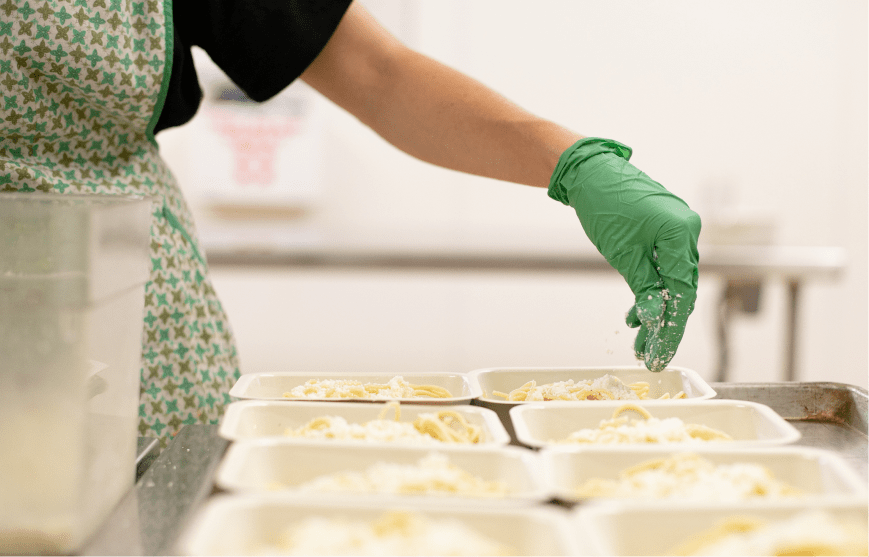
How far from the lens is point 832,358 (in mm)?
4371

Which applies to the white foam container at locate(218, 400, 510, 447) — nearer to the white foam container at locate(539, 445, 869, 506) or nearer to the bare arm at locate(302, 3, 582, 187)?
the white foam container at locate(539, 445, 869, 506)

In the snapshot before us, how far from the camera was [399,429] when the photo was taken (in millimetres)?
957

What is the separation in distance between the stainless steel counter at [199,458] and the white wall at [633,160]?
2916 mm

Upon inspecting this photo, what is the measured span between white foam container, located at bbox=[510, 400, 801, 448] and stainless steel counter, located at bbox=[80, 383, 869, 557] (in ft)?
0.37

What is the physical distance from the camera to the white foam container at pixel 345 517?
2.27 feet

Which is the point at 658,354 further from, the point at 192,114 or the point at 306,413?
the point at 192,114

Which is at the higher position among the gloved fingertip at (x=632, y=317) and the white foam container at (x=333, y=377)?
the gloved fingertip at (x=632, y=317)

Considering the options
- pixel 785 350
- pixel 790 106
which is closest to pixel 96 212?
pixel 785 350

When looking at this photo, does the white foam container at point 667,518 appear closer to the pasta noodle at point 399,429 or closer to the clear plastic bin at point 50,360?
the pasta noodle at point 399,429

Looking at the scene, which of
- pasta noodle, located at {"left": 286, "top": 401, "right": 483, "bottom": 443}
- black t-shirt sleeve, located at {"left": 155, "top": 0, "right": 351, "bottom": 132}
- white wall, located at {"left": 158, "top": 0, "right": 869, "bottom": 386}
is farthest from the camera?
white wall, located at {"left": 158, "top": 0, "right": 869, "bottom": 386}

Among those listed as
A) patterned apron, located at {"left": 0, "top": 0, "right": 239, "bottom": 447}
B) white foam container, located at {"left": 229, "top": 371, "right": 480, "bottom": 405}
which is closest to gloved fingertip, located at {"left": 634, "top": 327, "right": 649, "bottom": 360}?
white foam container, located at {"left": 229, "top": 371, "right": 480, "bottom": 405}

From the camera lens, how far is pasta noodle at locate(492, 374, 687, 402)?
1.21 metres

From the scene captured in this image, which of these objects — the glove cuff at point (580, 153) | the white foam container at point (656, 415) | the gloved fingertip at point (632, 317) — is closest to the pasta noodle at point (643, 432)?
the white foam container at point (656, 415)

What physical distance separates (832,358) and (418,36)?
3000 millimetres
